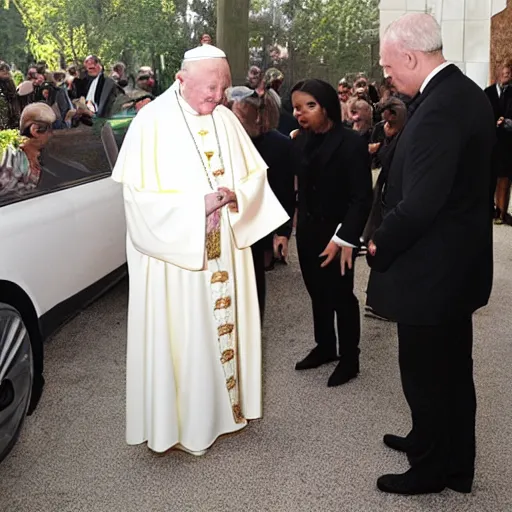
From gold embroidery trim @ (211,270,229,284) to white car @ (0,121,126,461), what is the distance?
0.92 metres

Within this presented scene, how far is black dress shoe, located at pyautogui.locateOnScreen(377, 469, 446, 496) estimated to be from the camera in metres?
2.74

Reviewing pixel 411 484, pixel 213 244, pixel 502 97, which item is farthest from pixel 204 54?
pixel 502 97

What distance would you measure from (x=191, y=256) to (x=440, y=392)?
109cm

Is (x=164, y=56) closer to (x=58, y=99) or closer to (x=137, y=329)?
(x=58, y=99)

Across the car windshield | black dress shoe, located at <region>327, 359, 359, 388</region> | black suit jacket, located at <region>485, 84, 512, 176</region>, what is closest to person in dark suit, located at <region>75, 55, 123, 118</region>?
the car windshield

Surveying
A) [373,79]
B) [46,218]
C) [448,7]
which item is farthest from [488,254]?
[448,7]

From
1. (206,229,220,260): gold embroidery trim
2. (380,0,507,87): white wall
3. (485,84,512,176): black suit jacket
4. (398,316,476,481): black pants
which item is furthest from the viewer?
(380,0,507,87): white wall

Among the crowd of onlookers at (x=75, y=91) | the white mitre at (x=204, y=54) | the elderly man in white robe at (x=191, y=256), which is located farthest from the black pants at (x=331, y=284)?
the crowd of onlookers at (x=75, y=91)

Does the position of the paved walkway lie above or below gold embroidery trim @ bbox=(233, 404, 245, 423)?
below

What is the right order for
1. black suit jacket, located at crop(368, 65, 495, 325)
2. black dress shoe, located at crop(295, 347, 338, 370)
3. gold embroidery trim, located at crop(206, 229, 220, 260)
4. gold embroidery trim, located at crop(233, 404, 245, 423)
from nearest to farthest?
black suit jacket, located at crop(368, 65, 495, 325)
gold embroidery trim, located at crop(206, 229, 220, 260)
gold embroidery trim, located at crop(233, 404, 245, 423)
black dress shoe, located at crop(295, 347, 338, 370)

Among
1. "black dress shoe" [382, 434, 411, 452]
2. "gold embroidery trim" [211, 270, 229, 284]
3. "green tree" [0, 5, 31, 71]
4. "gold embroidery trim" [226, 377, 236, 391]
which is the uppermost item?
"green tree" [0, 5, 31, 71]

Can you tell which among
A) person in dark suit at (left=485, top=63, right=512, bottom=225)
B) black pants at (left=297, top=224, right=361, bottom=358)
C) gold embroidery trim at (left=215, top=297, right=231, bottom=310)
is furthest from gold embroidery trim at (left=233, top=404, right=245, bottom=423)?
person in dark suit at (left=485, top=63, right=512, bottom=225)

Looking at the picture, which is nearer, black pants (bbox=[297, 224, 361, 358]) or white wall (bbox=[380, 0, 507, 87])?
black pants (bbox=[297, 224, 361, 358])

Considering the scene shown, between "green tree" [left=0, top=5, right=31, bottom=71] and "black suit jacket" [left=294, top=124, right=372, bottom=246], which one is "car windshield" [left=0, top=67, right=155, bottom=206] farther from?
"black suit jacket" [left=294, top=124, right=372, bottom=246]
